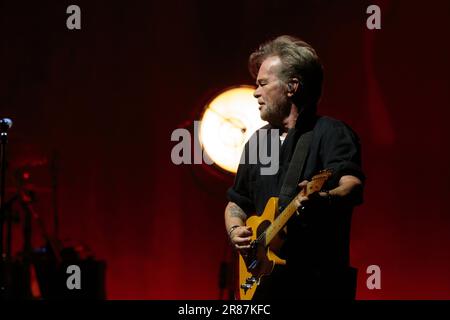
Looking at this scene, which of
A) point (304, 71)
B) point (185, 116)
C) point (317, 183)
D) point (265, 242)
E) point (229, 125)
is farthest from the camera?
point (185, 116)

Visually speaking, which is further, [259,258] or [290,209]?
[259,258]

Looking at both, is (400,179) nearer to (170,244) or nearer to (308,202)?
A: (170,244)

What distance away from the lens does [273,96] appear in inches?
123

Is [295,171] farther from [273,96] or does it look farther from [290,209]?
[273,96]

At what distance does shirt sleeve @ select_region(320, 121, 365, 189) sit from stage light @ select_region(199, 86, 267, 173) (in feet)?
4.68

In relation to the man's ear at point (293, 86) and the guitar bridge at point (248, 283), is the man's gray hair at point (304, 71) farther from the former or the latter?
the guitar bridge at point (248, 283)

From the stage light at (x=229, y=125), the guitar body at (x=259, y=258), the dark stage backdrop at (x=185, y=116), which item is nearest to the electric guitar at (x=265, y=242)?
the guitar body at (x=259, y=258)

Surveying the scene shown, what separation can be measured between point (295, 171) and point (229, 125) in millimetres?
1491

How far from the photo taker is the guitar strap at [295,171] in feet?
9.25

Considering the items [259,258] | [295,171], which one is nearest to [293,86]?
[295,171]

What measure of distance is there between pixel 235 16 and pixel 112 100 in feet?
3.96

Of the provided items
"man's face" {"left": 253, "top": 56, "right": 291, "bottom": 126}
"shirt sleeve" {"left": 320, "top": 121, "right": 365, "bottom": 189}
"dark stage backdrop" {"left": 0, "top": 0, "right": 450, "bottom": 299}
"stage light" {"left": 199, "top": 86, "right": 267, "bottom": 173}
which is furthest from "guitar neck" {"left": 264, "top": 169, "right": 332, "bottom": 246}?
"dark stage backdrop" {"left": 0, "top": 0, "right": 450, "bottom": 299}
